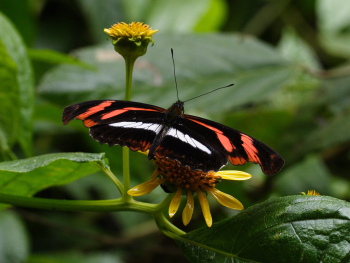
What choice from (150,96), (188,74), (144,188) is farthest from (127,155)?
(188,74)

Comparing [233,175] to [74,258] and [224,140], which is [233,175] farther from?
[74,258]

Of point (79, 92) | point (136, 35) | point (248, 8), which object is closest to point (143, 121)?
point (136, 35)

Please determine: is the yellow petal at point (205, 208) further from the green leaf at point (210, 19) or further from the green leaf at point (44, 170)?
the green leaf at point (210, 19)

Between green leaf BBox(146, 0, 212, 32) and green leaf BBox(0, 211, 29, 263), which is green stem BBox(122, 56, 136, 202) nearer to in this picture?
green leaf BBox(0, 211, 29, 263)

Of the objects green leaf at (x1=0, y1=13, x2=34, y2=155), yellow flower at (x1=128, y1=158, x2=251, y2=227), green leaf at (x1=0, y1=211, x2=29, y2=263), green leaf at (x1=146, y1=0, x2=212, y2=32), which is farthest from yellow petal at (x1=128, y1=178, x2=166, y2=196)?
green leaf at (x1=146, y1=0, x2=212, y2=32)

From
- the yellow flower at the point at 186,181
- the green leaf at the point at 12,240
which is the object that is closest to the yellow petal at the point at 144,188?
the yellow flower at the point at 186,181

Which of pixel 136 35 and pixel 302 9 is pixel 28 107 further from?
pixel 302 9
